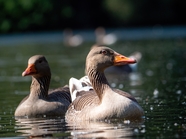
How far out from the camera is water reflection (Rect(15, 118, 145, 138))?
10258 millimetres

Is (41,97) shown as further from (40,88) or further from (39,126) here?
(39,126)

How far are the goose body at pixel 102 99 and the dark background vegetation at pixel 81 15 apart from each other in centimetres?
5632

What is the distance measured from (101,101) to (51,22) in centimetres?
6192

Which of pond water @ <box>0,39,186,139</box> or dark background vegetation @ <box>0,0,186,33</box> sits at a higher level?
dark background vegetation @ <box>0,0,186,33</box>

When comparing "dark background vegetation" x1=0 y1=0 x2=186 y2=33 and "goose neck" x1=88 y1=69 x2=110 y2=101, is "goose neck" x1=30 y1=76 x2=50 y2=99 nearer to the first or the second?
"goose neck" x1=88 y1=69 x2=110 y2=101

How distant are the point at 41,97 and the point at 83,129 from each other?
3429 millimetres

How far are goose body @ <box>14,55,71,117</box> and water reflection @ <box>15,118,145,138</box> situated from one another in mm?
1320

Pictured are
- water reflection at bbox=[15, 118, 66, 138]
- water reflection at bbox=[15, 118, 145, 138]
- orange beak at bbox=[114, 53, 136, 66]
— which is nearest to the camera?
water reflection at bbox=[15, 118, 145, 138]

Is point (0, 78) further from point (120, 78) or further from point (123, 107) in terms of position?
point (123, 107)

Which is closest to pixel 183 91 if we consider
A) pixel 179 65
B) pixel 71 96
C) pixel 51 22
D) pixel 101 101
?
pixel 71 96

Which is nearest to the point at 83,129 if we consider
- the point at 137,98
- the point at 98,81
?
the point at 98,81

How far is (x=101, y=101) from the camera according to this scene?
38.4 ft

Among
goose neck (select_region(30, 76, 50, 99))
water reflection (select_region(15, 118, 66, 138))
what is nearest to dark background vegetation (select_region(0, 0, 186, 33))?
goose neck (select_region(30, 76, 50, 99))

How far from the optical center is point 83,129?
10891 millimetres
